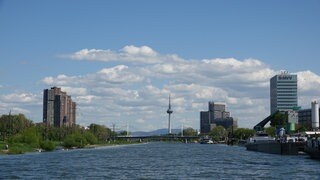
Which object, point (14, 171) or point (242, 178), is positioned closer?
point (242, 178)

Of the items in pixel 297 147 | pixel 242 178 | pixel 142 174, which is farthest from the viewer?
pixel 297 147

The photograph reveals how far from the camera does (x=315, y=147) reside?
128 meters

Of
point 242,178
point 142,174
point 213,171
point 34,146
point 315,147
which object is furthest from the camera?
point 34,146

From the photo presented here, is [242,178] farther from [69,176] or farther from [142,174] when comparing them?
[69,176]

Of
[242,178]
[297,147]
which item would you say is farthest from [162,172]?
[297,147]

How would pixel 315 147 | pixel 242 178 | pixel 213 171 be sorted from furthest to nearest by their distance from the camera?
pixel 315 147 → pixel 213 171 → pixel 242 178

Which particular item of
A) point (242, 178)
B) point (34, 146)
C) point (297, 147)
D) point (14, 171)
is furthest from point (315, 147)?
point (34, 146)

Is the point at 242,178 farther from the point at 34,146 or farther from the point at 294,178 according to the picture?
the point at 34,146

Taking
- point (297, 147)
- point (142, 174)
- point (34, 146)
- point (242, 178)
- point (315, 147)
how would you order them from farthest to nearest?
point (34, 146)
point (297, 147)
point (315, 147)
point (142, 174)
point (242, 178)

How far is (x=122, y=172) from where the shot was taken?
8119 centimetres

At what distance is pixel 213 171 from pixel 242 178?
1192 cm

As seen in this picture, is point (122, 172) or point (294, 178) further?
point (122, 172)

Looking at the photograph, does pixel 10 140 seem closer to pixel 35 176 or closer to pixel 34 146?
pixel 34 146

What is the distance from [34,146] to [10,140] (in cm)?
870
